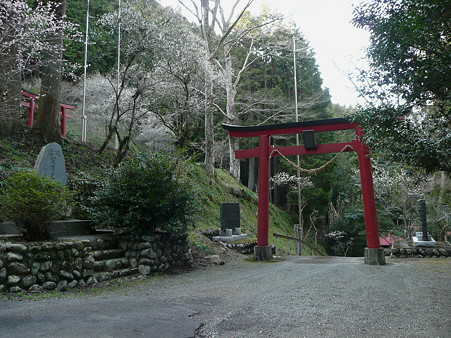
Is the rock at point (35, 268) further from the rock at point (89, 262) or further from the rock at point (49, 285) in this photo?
the rock at point (89, 262)

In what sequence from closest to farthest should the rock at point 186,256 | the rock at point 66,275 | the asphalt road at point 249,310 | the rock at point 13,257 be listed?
the asphalt road at point 249,310
the rock at point 13,257
the rock at point 66,275
the rock at point 186,256

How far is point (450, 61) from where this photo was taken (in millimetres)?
3770

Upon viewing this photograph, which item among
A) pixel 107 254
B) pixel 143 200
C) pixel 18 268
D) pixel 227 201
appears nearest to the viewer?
pixel 18 268

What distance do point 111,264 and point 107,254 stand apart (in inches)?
10.7

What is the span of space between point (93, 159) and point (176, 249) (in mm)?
5298

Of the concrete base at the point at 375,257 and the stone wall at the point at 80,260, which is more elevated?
the stone wall at the point at 80,260

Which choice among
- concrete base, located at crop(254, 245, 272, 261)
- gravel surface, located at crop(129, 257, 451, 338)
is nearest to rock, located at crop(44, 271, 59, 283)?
gravel surface, located at crop(129, 257, 451, 338)

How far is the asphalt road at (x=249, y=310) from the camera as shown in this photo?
3.35m

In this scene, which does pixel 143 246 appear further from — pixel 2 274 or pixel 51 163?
pixel 51 163

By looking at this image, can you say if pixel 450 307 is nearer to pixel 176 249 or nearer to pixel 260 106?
pixel 176 249

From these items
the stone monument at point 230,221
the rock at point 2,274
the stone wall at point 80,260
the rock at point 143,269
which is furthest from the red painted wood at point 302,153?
the rock at point 2,274

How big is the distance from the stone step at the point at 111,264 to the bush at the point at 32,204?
0.97 metres

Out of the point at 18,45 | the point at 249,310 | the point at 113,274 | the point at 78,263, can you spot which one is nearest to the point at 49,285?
the point at 78,263

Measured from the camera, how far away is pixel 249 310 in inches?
163
